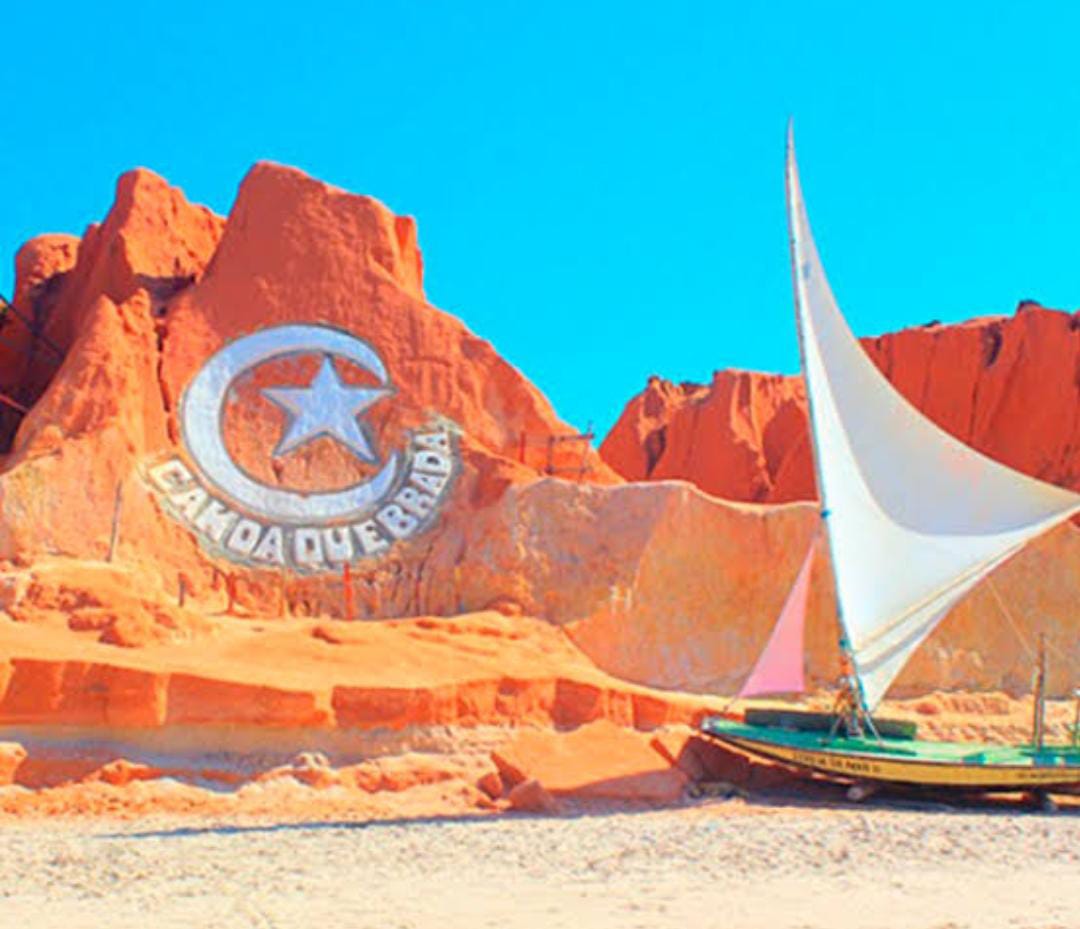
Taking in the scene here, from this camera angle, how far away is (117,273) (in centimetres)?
2822

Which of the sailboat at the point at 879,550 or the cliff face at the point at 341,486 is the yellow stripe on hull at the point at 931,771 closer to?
the sailboat at the point at 879,550

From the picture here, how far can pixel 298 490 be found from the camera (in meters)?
25.8

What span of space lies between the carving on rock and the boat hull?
8.06 metres

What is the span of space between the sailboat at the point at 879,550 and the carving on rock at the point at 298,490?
7.07 meters

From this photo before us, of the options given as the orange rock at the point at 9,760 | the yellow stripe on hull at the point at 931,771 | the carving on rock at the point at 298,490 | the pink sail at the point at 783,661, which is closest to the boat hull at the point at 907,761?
the yellow stripe on hull at the point at 931,771

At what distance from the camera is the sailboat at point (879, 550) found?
62.1ft

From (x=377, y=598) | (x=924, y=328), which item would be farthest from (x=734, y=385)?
(x=377, y=598)

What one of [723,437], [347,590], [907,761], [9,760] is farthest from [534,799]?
[723,437]

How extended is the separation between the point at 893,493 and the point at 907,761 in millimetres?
4099

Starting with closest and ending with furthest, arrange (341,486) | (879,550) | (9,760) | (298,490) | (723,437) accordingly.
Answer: (9,760) → (879,550) → (298,490) → (341,486) → (723,437)

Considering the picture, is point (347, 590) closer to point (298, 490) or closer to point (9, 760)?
point (298, 490)

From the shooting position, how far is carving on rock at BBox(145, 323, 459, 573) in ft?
81.9

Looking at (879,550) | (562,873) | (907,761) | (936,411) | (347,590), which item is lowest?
(562,873)

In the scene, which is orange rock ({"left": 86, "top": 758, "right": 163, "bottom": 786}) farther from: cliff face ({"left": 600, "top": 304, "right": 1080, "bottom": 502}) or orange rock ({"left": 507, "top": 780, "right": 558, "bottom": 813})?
cliff face ({"left": 600, "top": 304, "right": 1080, "bottom": 502})
